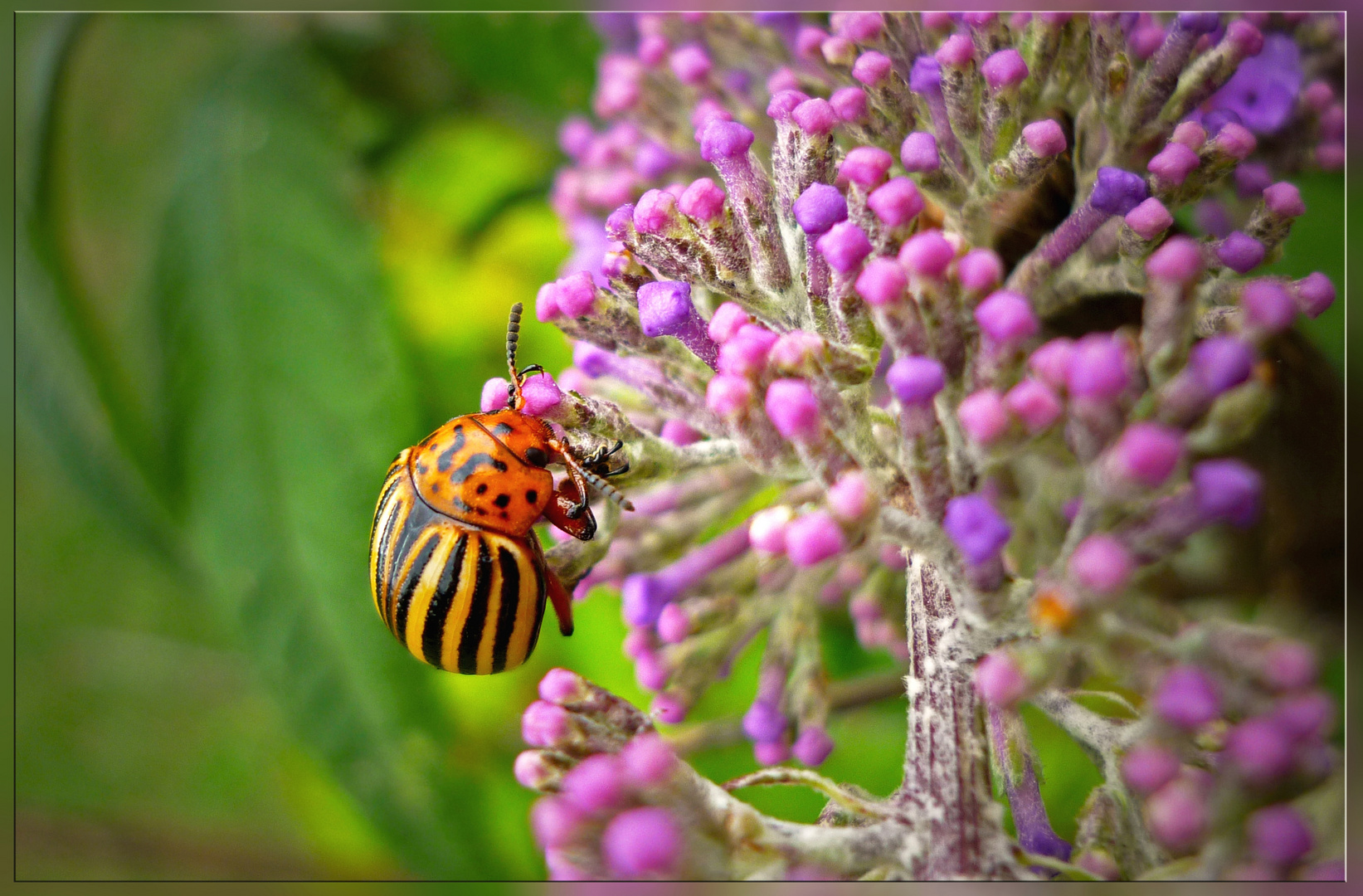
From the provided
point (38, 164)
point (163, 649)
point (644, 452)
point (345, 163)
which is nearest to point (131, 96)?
point (38, 164)

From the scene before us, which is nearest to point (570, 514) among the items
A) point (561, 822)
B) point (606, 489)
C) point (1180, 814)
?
point (606, 489)

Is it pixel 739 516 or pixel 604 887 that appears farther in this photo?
pixel 739 516

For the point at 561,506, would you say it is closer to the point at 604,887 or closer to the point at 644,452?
the point at 644,452

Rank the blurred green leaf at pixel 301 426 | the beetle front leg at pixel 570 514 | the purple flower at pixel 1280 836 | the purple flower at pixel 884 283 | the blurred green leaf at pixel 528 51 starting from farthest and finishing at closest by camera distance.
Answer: the blurred green leaf at pixel 528 51 < the blurred green leaf at pixel 301 426 < the beetle front leg at pixel 570 514 < the purple flower at pixel 884 283 < the purple flower at pixel 1280 836

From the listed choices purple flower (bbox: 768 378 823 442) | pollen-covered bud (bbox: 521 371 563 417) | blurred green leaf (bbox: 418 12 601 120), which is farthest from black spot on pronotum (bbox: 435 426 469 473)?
blurred green leaf (bbox: 418 12 601 120)

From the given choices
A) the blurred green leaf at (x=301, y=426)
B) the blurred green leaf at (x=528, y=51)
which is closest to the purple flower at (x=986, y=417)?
the blurred green leaf at (x=301, y=426)

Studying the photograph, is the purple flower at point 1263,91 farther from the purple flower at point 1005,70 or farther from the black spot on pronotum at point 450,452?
the black spot on pronotum at point 450,452
